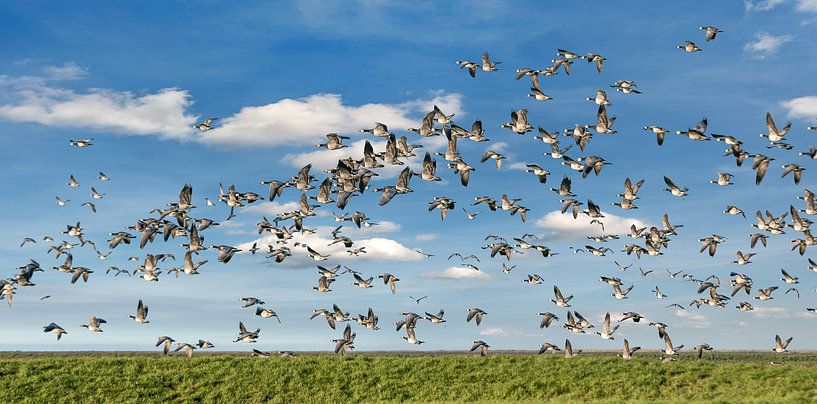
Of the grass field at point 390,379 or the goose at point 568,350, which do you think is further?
the goose at point 568,350

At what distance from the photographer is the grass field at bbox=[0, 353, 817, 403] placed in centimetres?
4019

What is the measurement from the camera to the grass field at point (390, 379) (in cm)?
4019

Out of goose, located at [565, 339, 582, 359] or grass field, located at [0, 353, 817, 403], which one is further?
goose, located at [565, 339, 582, 359]

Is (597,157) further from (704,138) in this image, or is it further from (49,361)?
(49,361)

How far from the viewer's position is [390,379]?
139ft

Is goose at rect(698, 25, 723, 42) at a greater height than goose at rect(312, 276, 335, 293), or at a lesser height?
greater

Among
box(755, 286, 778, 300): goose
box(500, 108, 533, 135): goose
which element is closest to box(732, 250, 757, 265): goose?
box(755, 286, 778, 300): goose

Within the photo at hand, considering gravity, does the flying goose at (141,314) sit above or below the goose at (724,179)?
below

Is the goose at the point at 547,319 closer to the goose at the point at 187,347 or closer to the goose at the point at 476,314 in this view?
the goose at the point at 476,314

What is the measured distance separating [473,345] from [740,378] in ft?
49.5

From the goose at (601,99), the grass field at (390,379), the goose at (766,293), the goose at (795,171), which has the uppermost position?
the goose at (601,99)

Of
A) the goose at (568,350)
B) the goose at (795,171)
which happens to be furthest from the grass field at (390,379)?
the goose at (795,171)

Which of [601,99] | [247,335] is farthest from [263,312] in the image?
[601,99]

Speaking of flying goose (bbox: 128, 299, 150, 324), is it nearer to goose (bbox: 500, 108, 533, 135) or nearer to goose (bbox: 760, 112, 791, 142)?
goose (bbox: 500, 108, 533, 135)
